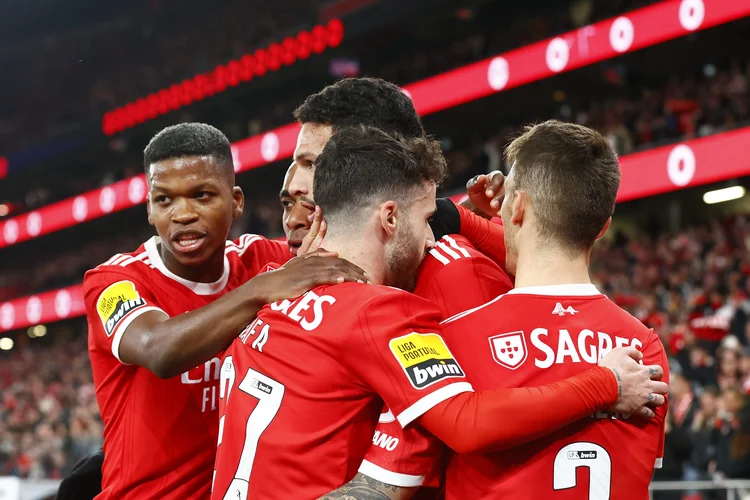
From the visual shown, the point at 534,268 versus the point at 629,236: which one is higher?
the point at 629,236

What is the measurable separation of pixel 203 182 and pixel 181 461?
0.97m

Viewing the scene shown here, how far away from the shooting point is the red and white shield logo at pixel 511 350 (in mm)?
2230

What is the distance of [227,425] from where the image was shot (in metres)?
2.35

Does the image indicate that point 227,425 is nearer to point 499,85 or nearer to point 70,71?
point 499,85

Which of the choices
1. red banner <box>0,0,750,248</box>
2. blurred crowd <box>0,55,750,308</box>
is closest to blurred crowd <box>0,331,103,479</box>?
red banner <box>0,0,750,248</box>

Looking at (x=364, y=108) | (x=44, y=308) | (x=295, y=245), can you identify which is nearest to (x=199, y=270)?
(x=295, y=245)

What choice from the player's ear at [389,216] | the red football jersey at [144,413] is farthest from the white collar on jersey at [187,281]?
the player's ear at [389,216]

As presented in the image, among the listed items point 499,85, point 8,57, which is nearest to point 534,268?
point 499,85

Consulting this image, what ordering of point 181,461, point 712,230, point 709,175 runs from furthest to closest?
point 712,230 → point 709,175 → point 181,461

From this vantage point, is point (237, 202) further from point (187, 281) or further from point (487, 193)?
point (487, 193)

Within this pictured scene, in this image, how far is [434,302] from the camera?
247 centimetres

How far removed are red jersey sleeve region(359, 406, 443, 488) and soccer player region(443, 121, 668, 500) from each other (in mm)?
133

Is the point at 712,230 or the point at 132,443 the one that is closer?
the point at 132,443

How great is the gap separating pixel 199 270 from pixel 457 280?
1150 millimetres
